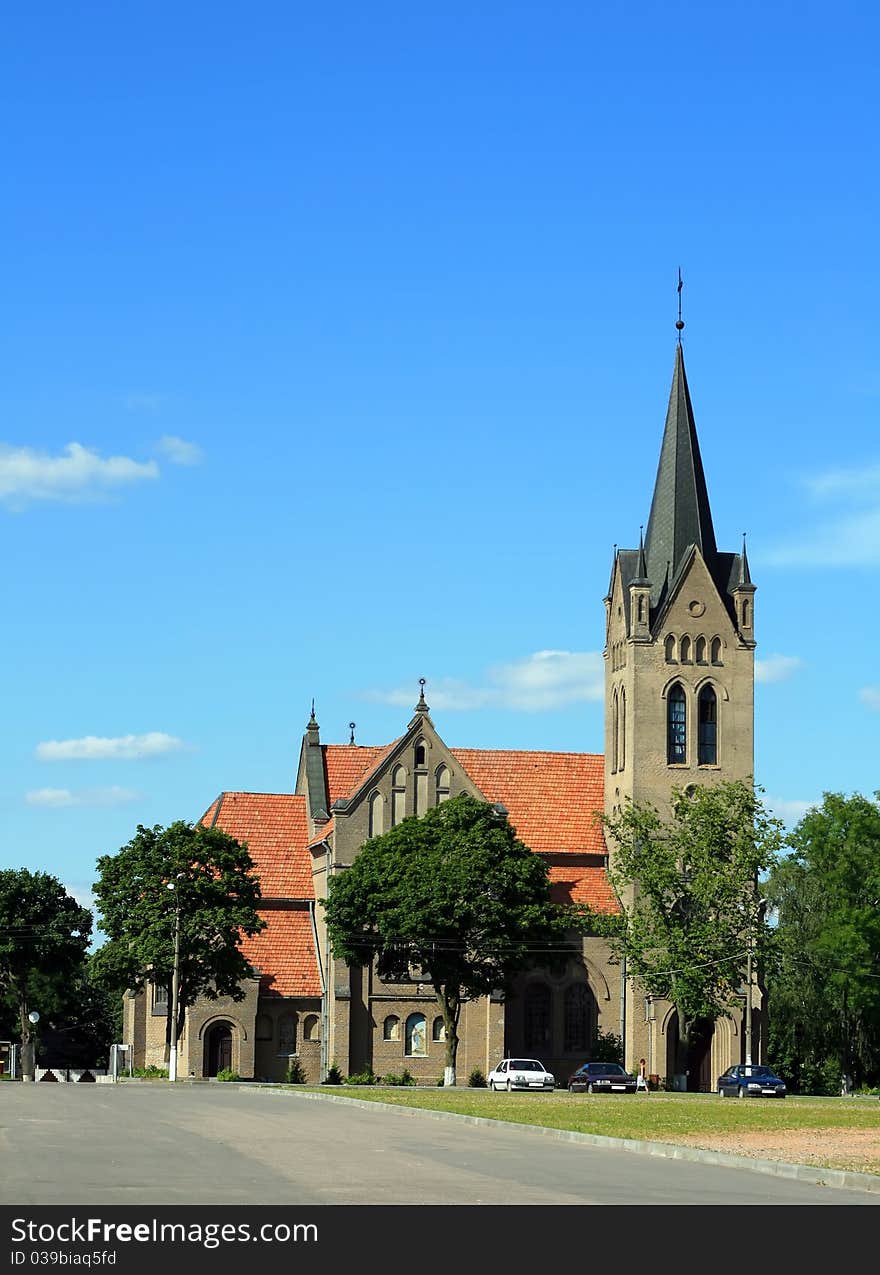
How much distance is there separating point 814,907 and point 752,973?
13884 mm

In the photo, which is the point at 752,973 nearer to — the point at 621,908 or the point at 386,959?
the point at 621,908

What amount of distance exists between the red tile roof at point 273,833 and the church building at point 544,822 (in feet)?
0.31

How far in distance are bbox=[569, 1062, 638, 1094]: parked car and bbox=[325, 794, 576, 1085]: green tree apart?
31.5 feet

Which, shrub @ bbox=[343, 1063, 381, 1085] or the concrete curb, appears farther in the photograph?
shrub @ bbox=[343, 1063, 381, 1085]

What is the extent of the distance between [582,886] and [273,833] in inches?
598

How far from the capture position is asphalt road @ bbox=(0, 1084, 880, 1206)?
66.7 feet

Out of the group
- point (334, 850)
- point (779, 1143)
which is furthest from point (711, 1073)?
point (779, 1143)

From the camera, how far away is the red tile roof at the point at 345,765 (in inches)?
3391

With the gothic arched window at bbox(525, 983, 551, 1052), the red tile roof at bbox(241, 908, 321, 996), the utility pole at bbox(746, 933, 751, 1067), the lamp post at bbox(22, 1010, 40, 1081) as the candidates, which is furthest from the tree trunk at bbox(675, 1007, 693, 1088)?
the lamp post at bbox(22, 1010, 40, 1081)

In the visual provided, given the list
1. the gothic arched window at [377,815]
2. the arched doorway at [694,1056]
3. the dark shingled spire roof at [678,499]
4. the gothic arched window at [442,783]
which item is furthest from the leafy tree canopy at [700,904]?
the dark shingled spire roof at [678,499]

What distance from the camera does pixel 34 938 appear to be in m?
89.7

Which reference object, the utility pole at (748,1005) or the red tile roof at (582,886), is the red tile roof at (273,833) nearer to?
the red tile roof at (582,886)

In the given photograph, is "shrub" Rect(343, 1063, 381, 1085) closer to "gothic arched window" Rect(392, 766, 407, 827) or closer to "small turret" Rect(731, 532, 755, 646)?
"gothic arched window" Rect(392, 766, 407, 827)

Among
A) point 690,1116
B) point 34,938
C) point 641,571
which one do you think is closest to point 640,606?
point 641,571
